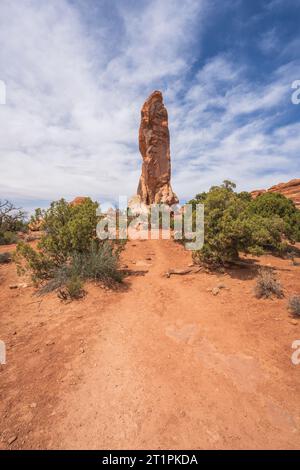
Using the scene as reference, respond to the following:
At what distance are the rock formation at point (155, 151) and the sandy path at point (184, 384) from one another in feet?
62.4

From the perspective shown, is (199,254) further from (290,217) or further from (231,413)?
(290,217)

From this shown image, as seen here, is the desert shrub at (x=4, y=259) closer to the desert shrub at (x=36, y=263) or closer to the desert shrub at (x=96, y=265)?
the desert shrub at (x=36, y=263)

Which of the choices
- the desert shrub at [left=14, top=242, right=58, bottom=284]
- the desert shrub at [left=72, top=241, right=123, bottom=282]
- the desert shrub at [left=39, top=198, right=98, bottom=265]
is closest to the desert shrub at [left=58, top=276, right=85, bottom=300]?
the desert shrub at [left=72, top=241, right=123, bottom=282]

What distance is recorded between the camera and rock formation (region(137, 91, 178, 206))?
22.9 metres

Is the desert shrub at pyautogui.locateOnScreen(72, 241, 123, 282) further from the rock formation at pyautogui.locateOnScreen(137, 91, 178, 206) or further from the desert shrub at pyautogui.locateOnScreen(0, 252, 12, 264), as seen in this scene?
A: the rock formation at pyautogui.locateOnScreen(137, 91, 178, 206)

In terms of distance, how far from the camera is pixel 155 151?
77.3 ft

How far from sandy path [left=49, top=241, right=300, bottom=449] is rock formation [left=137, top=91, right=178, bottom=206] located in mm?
19010

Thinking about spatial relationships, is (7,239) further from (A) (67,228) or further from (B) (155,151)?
(B) (155,151)

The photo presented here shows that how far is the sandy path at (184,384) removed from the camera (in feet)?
7.49

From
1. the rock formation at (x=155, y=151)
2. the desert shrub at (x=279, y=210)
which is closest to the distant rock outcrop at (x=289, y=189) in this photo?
the rock formation at (x=155, y=151)

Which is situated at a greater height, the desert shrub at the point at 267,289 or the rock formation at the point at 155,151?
the rock formation at the point at 155,151

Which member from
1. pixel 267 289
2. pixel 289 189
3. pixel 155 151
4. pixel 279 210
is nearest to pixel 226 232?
pixel 267 289

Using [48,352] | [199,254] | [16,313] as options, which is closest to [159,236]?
[199,254]

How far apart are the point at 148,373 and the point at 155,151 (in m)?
22.8
